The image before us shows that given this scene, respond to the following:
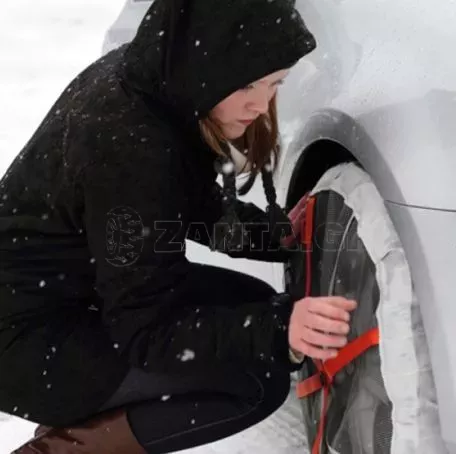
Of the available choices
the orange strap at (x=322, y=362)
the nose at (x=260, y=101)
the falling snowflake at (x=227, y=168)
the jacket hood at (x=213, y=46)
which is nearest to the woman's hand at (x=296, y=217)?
the orange strap at (x=322, y=362)

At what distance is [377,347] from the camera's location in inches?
51.0

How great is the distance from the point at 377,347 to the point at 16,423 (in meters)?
1.25

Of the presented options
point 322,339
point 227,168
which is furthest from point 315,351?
point 227,168

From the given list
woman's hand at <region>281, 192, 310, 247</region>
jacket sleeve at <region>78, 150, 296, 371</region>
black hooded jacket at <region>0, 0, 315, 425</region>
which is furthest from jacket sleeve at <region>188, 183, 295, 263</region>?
jacket sleeve at <region>78, 150, 296, 371</region>

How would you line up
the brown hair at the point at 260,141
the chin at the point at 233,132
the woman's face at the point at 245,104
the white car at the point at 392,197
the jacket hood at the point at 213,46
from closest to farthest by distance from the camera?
the white car at the point at 392,197 < the jacket hood at the point at 213,46 < the woman's face at the point at 245,104 < the chin at the point at 233,132 < the brown hair at the point at 260,141

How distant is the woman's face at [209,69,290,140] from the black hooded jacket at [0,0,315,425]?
5cm

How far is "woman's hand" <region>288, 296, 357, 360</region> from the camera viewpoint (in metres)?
1.28

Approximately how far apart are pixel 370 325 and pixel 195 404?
477 millimetres

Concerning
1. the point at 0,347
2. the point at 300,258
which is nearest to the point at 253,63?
the point at 300,258

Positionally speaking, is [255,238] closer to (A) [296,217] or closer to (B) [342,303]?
(A) [296,217]

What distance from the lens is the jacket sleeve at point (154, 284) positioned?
1318 mm

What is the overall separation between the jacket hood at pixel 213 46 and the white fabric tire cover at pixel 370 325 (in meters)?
0.28
